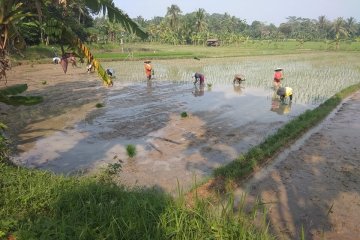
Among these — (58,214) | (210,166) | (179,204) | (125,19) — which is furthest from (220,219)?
(125,19)

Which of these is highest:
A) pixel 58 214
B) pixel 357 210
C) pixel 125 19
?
pixel 125 19

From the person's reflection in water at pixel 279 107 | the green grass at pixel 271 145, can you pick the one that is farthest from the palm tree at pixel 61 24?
the person's reflection in water at pixel 279 107

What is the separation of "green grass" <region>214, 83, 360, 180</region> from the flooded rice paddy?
401 mm

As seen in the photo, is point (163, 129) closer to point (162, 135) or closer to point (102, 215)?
point (162, 135)

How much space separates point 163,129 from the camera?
31.1 ft

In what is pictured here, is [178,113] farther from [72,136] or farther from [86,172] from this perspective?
[86,172]

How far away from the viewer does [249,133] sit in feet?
30.1

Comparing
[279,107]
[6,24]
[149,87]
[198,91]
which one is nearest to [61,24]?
[6,24]

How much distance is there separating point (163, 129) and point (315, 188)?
15.2 ft

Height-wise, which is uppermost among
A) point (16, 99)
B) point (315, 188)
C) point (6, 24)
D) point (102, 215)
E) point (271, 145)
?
point (6, 24)

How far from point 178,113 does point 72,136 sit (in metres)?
3.78

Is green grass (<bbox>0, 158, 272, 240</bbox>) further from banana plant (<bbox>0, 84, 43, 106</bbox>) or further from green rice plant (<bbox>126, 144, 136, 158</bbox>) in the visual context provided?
green rice plant (<bbox>126, 144, 136, 158</bbox>)

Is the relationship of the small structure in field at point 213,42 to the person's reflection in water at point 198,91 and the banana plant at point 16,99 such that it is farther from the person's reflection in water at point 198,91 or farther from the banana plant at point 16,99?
the banana plant at point 16,99

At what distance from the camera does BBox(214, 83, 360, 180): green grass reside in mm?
6354
